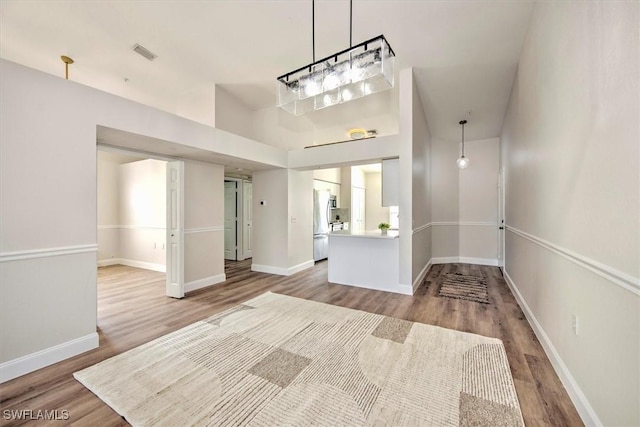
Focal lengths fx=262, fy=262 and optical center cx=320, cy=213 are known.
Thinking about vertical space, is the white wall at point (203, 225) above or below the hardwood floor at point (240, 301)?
above

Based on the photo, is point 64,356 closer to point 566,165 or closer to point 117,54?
point 117,54

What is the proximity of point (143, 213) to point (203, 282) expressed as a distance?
2875 millimetres

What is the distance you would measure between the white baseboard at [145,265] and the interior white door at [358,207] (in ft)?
16.9

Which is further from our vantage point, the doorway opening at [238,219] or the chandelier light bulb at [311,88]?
the doorway opening at [238,219]

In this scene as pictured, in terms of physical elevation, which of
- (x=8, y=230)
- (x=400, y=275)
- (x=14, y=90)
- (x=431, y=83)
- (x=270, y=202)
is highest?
(x=431, y=83)

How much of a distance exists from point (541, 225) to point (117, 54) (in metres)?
5.51

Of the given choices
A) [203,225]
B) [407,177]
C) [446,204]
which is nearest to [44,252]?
[203,225]

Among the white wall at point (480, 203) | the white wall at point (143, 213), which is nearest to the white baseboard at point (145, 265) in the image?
the white wall at point (143, 213)

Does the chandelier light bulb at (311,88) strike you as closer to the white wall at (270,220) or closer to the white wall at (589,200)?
the white wall at (589,200)

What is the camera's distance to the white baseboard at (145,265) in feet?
18.5

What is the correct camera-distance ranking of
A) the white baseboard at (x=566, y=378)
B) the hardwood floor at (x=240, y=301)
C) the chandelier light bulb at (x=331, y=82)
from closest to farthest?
the white baseboard at (x=566, y=378), the hardwood floor at (x=240, y=301), the chandelier light bulb at (x=331, y=82)

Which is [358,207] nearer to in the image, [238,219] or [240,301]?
[238,219]

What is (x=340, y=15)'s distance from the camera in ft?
9.11

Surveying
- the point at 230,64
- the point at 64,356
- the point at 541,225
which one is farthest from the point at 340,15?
the point at 64,356
